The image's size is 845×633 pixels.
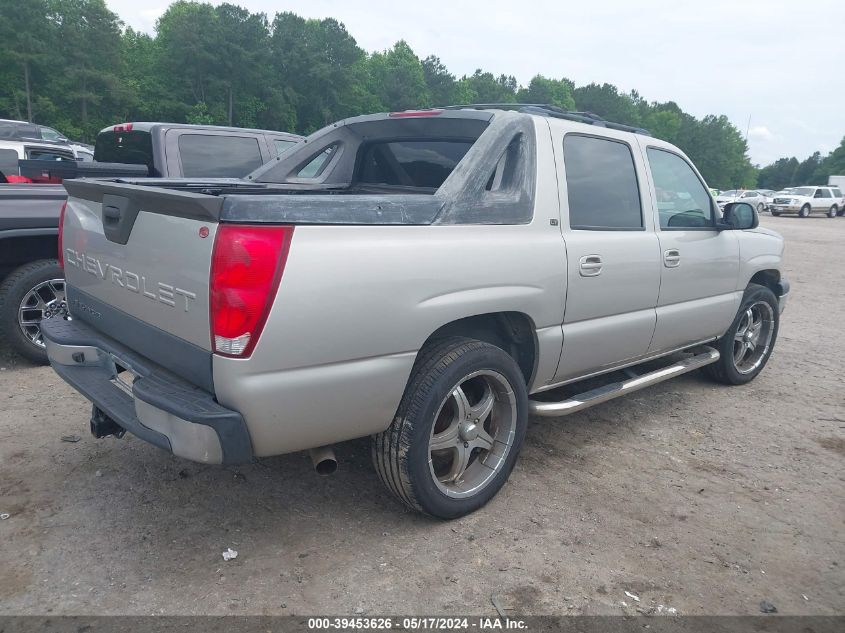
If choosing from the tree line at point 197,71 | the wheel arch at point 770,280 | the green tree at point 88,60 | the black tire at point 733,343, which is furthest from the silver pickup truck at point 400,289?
the green tree at point 88,60

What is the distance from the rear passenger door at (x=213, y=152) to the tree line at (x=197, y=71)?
165ft

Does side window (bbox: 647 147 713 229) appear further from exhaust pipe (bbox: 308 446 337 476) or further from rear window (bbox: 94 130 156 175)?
rear window (bbox: 94 130 156 175)

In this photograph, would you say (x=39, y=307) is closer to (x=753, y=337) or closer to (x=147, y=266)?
(x=147, y=266)

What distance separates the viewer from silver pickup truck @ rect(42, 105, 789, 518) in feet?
7.47

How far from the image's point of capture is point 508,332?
3293 millimetres

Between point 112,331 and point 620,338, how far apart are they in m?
2.74

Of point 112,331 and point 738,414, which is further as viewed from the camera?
point 738,414

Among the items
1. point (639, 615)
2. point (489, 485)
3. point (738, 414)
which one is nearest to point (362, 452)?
point (489, 485)

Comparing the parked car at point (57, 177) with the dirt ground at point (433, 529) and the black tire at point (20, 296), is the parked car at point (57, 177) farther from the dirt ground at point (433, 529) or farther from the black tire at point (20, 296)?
the dirt ground at point (433, 529)

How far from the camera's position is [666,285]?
13.1ft

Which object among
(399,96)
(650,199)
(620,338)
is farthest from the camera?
(399,96)

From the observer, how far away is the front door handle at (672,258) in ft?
13.0

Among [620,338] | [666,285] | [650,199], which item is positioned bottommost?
[620,338]

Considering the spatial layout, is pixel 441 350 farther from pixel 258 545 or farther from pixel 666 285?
pixel 666 285
